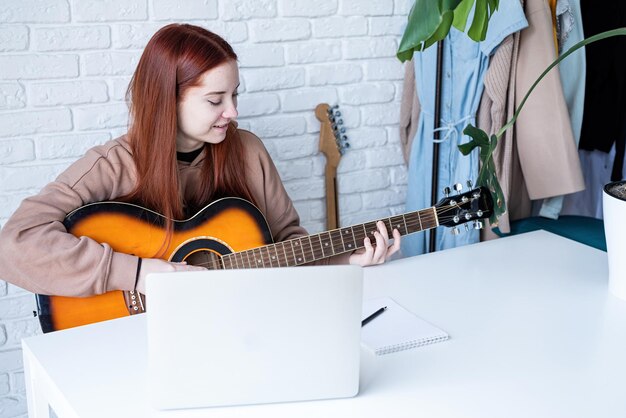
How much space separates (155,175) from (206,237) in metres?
0.20

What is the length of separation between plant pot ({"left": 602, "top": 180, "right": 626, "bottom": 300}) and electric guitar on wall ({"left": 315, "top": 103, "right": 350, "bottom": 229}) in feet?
3.88

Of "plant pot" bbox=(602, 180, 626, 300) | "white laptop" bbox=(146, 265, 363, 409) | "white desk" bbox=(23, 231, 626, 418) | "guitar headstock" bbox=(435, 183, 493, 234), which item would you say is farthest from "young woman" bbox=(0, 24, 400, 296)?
"white laptop" bbox=(146, 265, 363, 409)

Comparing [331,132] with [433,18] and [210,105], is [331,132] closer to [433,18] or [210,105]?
[210,105]

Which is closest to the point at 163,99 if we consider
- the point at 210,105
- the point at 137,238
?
the point at 210,105

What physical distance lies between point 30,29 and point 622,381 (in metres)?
1.73

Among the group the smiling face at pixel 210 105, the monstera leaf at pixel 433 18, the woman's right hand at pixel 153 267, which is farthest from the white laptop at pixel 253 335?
the smiling face at pixel 210 105

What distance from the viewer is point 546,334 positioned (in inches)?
54.6

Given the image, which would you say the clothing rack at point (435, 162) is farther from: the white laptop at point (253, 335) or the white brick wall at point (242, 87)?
the white laptop at point (253, 335)

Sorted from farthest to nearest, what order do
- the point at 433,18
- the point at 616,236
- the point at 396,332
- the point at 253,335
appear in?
the point at 616,236 → the point at 396,332 → the point at 433,18 → the point at 253,335

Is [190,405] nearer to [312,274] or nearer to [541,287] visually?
[312,274]

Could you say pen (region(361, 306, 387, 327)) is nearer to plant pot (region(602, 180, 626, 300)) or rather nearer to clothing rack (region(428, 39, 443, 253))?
plant pot (region(602, 180, 626, 300))

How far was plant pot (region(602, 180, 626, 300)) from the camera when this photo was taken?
1516 mm

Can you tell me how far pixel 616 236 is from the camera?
1536mm

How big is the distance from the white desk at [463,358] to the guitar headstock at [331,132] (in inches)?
37.1
